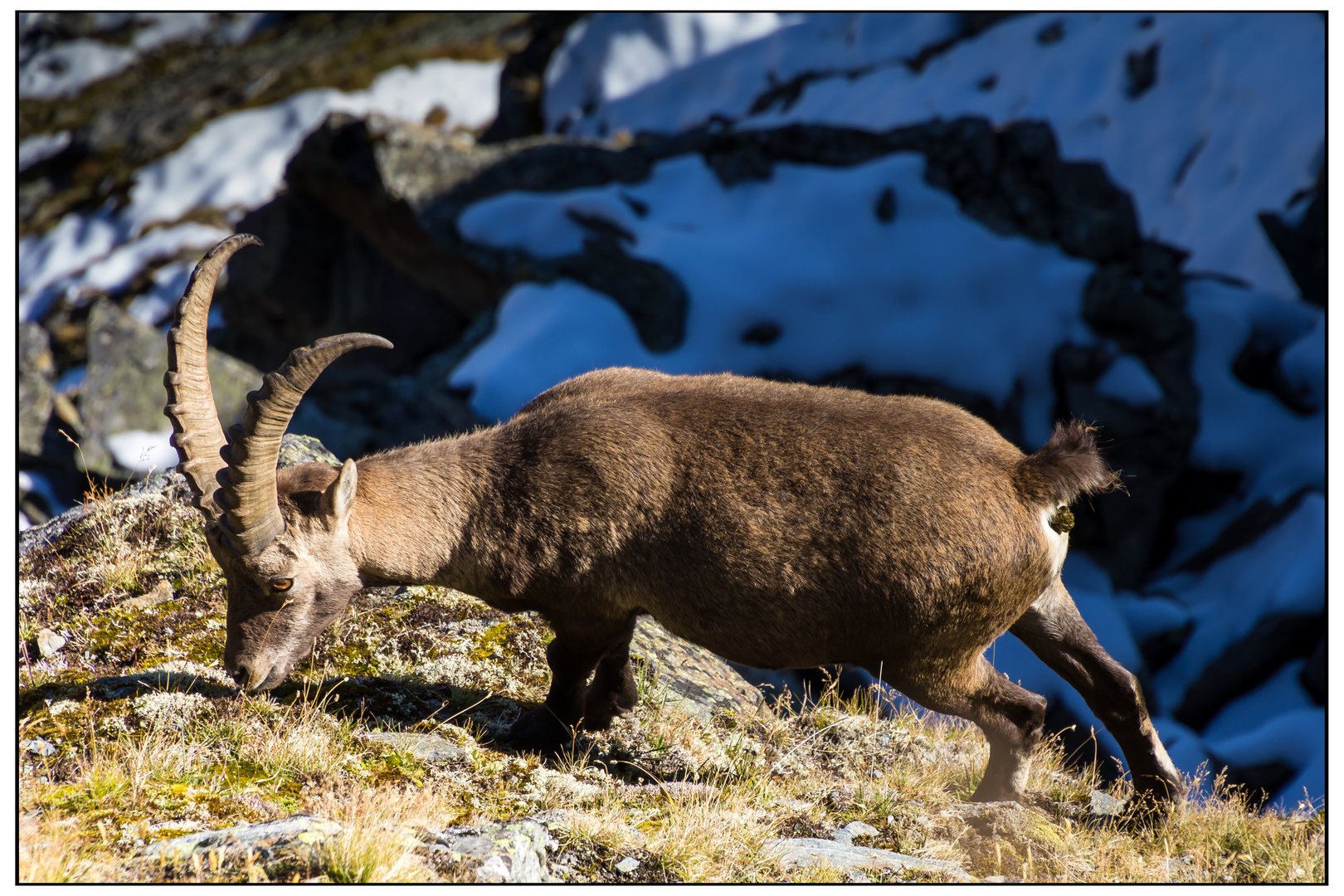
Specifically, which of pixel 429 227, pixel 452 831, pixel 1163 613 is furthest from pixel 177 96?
pixel 452 831

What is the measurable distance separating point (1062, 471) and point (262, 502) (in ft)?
14.5

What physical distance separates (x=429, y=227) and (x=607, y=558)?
19.9 metres

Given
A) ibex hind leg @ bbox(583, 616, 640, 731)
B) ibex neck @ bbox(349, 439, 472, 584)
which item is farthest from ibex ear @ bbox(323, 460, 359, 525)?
ibex hind leg @ bbox(583, 616, 640, 731)

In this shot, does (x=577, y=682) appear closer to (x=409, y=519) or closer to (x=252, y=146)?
(x=409, y=519)

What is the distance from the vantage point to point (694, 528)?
5539 mm

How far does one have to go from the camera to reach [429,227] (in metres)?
23.8

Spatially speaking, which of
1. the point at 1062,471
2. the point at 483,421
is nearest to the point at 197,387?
the point at 1062,471

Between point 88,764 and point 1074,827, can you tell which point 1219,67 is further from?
point 88,764

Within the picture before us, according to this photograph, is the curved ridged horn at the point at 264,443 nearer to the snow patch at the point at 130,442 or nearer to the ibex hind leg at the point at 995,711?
the ibex hind leg at the point at 995,711

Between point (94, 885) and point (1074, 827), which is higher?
point (94, 885)

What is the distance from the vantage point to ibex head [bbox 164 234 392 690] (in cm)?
484

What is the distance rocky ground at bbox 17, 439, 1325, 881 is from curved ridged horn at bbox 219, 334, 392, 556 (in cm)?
119

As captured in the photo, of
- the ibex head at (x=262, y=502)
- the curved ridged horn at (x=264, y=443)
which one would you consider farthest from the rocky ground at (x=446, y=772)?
the curved ridged horn at (x=264, y=443)

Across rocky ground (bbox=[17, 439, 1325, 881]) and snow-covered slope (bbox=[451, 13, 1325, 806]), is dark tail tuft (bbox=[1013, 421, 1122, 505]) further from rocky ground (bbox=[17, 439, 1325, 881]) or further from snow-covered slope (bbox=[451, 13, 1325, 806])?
snow-covered slope (bbox=[451, 13, 1325, 806])
